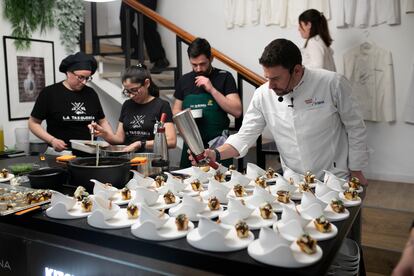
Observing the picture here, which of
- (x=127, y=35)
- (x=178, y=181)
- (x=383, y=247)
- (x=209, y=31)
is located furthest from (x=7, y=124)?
(x=383, y=247)

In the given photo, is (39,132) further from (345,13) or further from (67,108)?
(345,13)

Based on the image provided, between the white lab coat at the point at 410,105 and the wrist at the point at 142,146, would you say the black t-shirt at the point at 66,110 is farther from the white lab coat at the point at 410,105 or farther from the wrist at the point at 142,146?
the white lab coat at the point at 410,105

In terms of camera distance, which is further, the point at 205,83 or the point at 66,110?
the point at 66,110

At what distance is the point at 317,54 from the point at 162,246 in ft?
9.32

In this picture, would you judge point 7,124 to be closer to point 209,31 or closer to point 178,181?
point 209,31

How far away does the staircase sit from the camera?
2629 mm

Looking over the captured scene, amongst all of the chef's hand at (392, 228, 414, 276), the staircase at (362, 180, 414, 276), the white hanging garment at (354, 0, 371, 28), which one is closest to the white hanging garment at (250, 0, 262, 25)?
the white hanging garment at (354, 0, 371, 28)

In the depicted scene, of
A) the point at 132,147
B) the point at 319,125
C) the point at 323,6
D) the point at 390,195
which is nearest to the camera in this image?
the point at 319,125

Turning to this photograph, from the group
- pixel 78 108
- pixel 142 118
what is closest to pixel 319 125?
pixel 142 118

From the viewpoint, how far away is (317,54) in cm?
363

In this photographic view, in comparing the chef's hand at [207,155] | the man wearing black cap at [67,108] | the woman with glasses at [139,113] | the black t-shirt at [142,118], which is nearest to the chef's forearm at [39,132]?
the man wearing black cap at [67,108]

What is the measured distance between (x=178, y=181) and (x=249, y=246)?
643 millimetres

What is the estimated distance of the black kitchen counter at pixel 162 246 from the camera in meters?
1.09

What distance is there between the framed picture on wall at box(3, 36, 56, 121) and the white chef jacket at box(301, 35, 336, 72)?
2.70m
